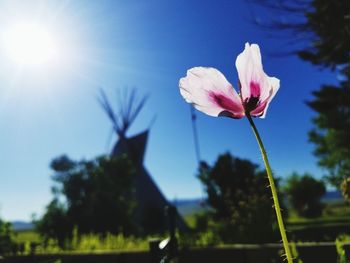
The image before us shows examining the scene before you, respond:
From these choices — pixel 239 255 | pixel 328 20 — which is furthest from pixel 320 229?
pixel 239 255

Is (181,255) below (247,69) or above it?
below

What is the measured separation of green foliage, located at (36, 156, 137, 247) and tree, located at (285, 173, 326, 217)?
9876mm

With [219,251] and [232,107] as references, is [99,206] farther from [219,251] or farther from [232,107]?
[232,107]

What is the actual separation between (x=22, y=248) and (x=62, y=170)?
8.90 m

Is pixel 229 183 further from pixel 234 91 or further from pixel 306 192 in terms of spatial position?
pixel 234 91

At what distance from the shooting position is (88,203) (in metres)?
17.1

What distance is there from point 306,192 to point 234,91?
23663 millimetres

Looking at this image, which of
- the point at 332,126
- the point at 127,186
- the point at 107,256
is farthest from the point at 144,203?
the point at 107,256

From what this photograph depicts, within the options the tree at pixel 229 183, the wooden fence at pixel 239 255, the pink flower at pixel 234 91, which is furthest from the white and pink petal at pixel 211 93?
the tree at pixel 229 183

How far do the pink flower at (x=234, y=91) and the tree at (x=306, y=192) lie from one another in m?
22.2

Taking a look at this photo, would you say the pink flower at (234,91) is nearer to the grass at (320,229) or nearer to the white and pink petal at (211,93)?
the white and pink petal at (211,93)

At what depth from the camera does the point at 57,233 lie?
52.9 feet

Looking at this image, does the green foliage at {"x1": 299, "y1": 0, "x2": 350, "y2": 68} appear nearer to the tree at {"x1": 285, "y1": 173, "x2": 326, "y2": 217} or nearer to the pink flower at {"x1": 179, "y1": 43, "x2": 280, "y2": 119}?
the pink flower at {"x1": 179, "y1": 43, "x2": 280, "y2": 119}

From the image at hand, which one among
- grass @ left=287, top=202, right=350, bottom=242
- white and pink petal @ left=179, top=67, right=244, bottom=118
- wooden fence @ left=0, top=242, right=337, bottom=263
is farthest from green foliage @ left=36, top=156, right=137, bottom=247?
white and pink petal @ left=179, top=67, right=244, bottom=118
